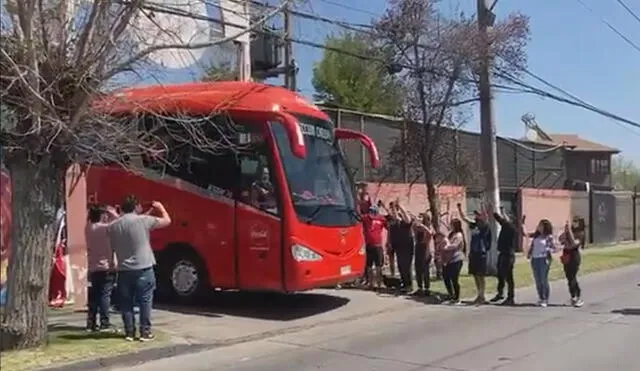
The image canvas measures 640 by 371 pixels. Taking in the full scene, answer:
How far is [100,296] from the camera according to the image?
40.3ft

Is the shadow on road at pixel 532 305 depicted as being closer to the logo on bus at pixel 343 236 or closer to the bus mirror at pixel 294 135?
the logo on bus at pixel 343 236

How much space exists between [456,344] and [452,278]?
5.14 m

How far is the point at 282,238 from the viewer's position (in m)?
14.4

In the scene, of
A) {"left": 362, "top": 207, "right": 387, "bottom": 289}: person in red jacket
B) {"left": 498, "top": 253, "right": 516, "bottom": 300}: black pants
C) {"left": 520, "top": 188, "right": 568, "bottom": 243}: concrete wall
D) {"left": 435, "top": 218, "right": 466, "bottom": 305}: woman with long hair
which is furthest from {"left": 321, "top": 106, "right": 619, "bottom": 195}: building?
{"left": 498, "top": 253, "right": 516, "bottom": 300}: black pants

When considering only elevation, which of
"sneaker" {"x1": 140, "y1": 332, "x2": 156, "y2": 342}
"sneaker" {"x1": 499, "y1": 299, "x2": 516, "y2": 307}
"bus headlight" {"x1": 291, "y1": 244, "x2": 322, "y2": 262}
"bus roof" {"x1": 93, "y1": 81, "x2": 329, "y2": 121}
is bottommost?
"sneaker" {"x1": 499, "y1": 299, "x2": 516, "y2": 307}

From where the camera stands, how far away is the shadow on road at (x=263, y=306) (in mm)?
15117

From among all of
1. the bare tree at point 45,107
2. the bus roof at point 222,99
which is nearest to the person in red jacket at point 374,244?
the bus roof at point 222,99

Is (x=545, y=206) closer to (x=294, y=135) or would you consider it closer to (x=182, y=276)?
(x=182, y=276)

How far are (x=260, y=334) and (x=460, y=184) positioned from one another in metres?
16.5

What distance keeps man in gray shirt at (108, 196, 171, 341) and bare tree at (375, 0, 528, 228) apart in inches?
373

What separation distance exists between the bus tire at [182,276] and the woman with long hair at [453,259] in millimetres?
4492

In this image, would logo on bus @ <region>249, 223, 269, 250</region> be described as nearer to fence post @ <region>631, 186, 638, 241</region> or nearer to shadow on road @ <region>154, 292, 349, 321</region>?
shadow on road @ <region>154, 292, 349, 321</region>

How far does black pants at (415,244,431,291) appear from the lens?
17.9 metres

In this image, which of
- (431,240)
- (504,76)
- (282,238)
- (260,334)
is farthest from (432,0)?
(260,334)
